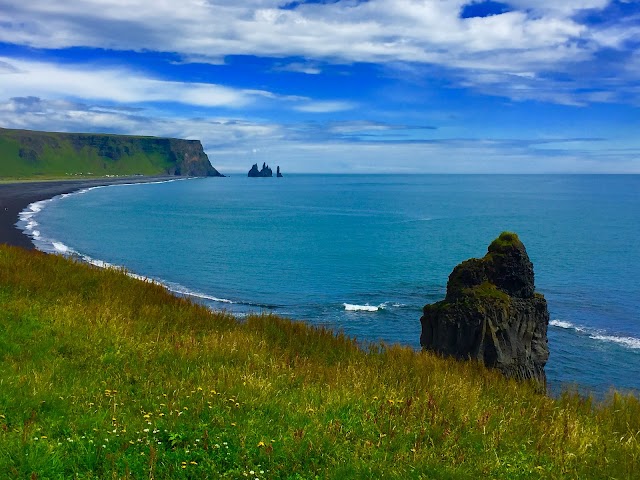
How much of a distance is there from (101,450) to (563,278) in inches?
2187

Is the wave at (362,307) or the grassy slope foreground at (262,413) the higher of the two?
the grassy slope foreground at (262,413)

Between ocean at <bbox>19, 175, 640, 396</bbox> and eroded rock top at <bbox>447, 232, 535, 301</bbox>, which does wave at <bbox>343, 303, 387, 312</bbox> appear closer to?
ocean at <bbox>19, 175, 640, 396</bbox>

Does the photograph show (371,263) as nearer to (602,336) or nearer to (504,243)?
(602,336)

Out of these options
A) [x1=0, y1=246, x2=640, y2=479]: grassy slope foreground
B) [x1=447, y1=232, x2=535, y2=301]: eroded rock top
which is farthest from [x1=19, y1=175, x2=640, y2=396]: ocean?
[x1=447, y1=232, x2=535, y2=301]: eroded rock top

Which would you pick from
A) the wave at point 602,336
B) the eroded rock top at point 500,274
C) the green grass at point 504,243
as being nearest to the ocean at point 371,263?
the wave at point 602,336

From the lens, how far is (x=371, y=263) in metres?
62.4

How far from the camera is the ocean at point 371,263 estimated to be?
3559 centimetres

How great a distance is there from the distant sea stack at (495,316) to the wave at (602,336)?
1494 cm

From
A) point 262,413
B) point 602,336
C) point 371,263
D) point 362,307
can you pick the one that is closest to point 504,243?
point 602,336

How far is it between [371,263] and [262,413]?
55.3 meters

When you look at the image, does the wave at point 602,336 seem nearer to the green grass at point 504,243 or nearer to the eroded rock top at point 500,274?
the eroded rock top at point 500,274

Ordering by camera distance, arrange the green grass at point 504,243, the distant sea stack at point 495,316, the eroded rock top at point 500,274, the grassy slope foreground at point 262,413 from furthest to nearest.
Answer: the green grass at point 504,243 < the eroded rock top at point 500,274 < the distant sea stack at point 495,316 < the grassy slope foreground at point 262,413

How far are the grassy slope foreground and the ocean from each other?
3446 mm

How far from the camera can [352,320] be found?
37.7 meters
